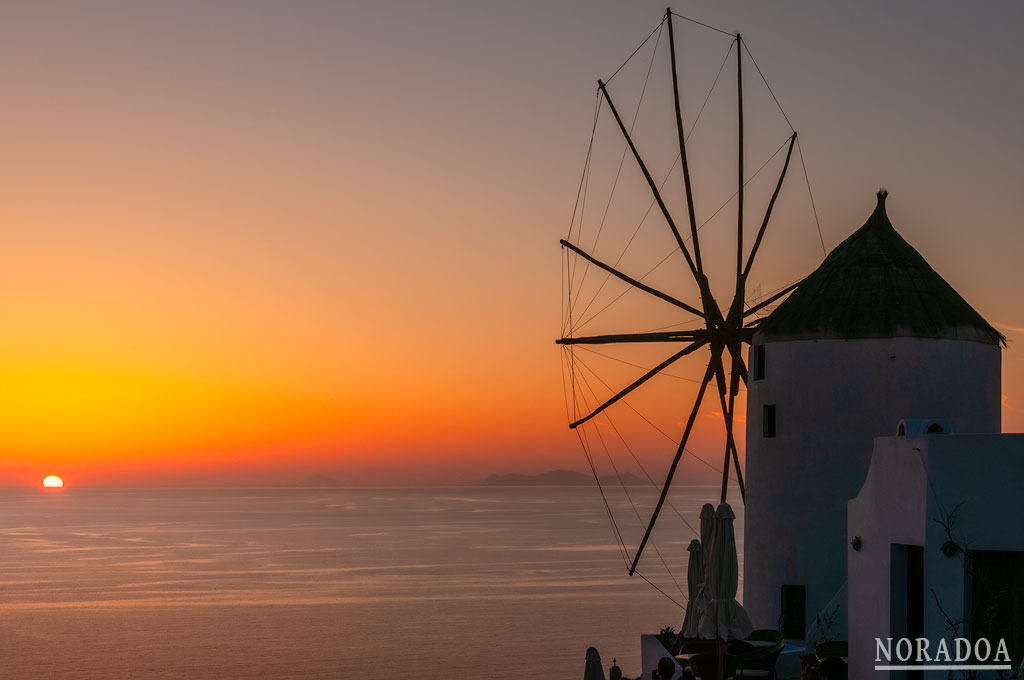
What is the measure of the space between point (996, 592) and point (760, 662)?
6383 mm

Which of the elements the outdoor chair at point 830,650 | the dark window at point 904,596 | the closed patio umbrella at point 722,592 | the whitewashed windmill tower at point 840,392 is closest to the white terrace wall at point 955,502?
the dark window at point 904,596

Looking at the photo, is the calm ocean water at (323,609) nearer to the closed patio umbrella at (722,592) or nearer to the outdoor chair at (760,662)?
the closed patio umbrella at (722,592)

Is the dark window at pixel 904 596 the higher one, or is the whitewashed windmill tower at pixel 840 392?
the whitewashed windmill tower at pixel 840 392

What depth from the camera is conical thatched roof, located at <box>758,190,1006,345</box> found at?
23547 millimetres

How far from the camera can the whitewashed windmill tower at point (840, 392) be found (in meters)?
23.4

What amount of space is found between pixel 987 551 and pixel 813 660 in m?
4.45

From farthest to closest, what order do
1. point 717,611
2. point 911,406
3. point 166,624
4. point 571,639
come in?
1. point 166,624
2. point 571,639
3. point 911,406
4. point 717,611

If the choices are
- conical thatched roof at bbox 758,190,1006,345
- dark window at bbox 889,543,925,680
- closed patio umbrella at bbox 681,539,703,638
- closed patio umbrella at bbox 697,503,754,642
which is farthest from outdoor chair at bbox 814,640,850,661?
conical thatched roof at bbox 758,190,1006,345

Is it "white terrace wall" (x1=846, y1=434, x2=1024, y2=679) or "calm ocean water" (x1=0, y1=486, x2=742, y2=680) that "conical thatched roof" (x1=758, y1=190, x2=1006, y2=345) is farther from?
"calm ocean water" (x1=0, y1=486, x2=742, y2=680)

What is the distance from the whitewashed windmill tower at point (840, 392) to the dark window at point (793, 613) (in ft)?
0.07

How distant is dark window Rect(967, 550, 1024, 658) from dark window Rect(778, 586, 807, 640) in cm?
906

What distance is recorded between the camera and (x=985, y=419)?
77.7 feet

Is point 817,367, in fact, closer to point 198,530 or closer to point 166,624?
point 166,624

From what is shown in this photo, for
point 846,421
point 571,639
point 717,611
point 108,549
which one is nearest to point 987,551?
point 717,611
